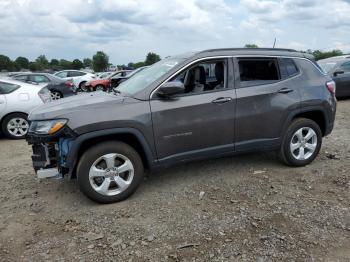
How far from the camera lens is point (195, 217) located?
3.91m

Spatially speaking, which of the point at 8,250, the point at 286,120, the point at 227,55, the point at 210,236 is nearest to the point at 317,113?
the point at 286,120

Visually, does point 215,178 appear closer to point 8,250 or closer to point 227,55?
point 227,55

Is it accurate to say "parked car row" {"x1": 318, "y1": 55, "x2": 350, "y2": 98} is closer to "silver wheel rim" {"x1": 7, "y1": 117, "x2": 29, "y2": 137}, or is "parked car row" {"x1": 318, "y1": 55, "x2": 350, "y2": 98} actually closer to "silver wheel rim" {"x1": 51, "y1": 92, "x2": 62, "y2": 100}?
"silver wheel rim" {"x1": 7, "y1": 117, "x2": 29, "y2": 137}

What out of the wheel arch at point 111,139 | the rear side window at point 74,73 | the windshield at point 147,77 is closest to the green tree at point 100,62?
the rear side window at point 74,73

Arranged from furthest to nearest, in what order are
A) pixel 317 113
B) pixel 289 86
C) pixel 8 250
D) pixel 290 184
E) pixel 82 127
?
pixel 317 113, pixel 289 86, pixel 290 184, pixel 82 127, pixel 8 250

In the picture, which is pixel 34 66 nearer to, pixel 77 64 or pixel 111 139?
pixel 77 64

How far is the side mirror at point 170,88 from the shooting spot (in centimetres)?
424

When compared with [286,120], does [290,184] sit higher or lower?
lower

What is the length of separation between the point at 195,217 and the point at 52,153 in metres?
1.88

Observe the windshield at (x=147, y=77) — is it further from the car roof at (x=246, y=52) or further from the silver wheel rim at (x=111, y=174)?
the silver wheel rim at (x=111, y=174)

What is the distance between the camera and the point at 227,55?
4.80m

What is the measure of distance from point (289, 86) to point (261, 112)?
2.02ft

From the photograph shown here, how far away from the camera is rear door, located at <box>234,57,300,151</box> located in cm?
479

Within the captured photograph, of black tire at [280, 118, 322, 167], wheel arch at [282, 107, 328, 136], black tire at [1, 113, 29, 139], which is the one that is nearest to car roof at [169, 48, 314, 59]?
wheel arch at [282, 107, 328, 136]
